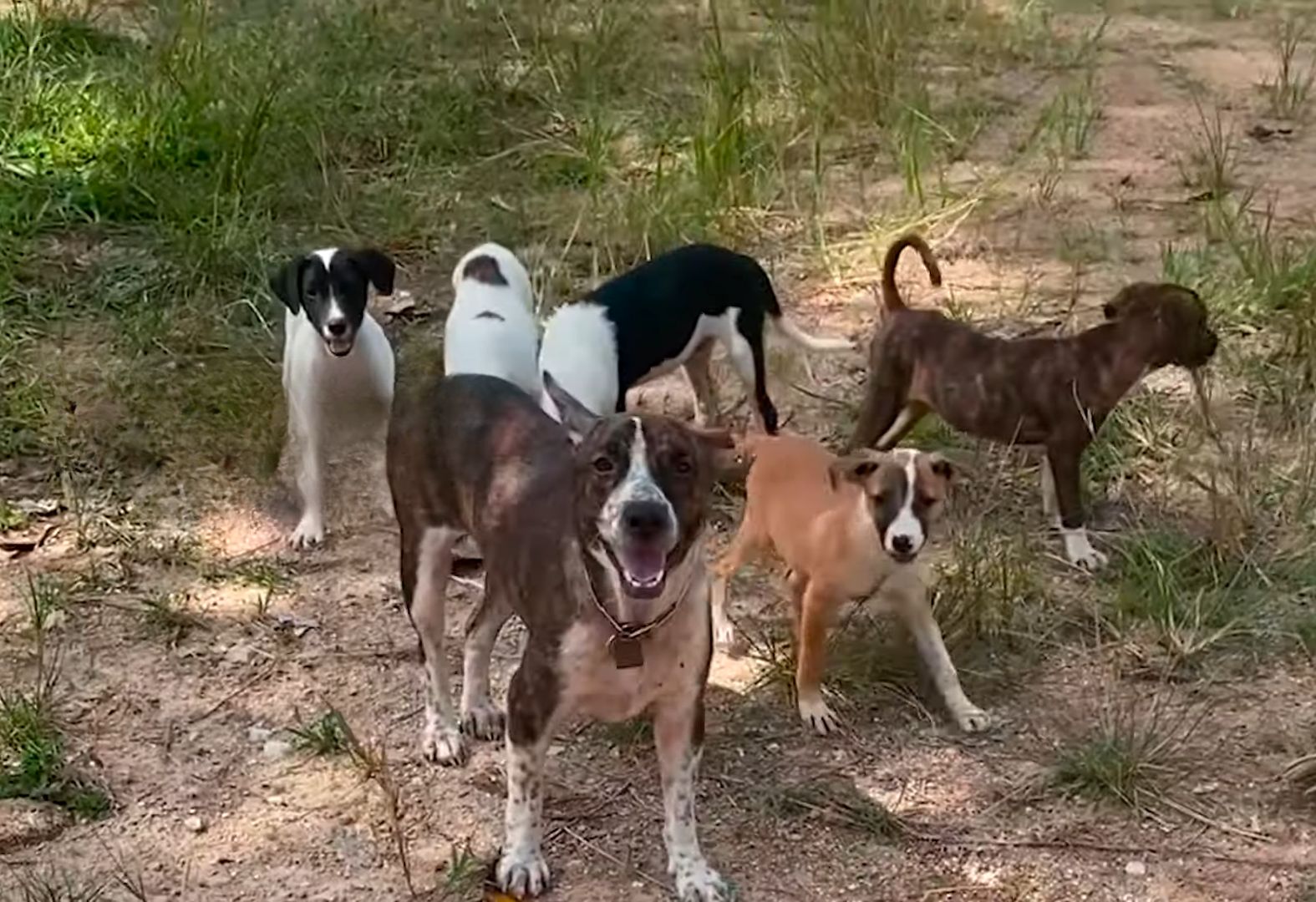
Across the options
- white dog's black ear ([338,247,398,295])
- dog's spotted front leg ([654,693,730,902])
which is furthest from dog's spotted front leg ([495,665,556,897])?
white dog's black ear ([338,247,398,295])

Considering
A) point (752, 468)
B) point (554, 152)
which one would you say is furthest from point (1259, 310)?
point (554, 152)

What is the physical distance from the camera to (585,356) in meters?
5.74

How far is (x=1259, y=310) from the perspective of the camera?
21.2 ft

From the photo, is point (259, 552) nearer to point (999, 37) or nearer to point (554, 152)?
point (554, 152)

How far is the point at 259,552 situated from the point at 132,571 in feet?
1.19

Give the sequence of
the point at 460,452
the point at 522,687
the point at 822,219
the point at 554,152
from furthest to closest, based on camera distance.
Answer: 1. the point at 554,152
2. the point at 822,219
3. the point at 460,452
4. the point at 522,687

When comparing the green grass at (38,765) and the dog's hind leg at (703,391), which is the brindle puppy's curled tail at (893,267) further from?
the green grass at (38,765)

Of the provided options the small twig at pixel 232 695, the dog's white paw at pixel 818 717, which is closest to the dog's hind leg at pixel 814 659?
the dog's white paw at pixel 818 717

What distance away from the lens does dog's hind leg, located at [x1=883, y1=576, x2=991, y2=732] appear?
466 cm

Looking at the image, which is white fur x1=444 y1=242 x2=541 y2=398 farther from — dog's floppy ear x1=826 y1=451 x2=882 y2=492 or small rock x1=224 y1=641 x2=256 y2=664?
dog's floppy ear x1=826 y1=451 x2=882 y2=492

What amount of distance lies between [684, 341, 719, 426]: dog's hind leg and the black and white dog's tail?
22 cm

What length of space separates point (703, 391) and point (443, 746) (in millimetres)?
2039

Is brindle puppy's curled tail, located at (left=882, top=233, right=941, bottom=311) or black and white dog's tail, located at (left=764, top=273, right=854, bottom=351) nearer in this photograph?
brindle puppy's curled tail, located at (left=882, top=233, right=941, bottom=311)

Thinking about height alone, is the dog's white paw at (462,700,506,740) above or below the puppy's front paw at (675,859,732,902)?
below
